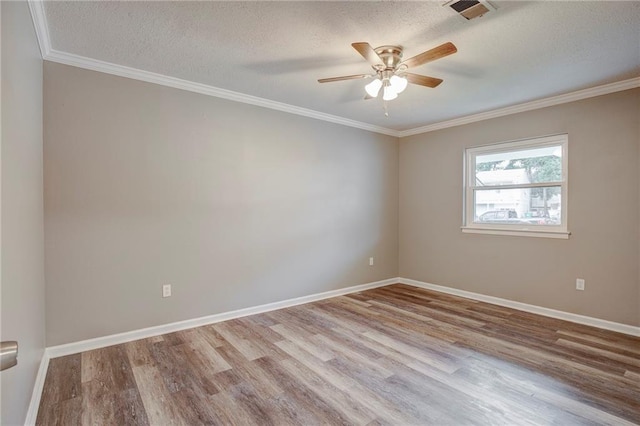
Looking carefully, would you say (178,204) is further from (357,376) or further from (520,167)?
(520,167)

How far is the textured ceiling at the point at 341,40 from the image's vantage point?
203cm

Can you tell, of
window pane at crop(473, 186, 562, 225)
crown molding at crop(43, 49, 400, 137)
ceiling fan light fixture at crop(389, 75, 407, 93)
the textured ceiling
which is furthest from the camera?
window pane at crop(473, 186, 562, 225)

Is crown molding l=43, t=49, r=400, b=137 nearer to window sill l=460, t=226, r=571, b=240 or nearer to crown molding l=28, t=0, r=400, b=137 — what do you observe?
crown molding l=28, t=0, r=400, b=137

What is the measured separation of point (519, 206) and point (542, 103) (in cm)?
124

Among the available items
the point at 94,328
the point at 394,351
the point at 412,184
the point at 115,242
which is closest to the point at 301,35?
the point at 115,242

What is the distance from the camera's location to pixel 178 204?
124 inches

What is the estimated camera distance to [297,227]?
13.2ft

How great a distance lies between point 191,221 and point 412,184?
343cm

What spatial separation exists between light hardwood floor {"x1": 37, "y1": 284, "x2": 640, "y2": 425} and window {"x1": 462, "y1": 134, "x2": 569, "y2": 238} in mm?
1185

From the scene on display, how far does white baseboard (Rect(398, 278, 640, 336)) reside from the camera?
124 inches

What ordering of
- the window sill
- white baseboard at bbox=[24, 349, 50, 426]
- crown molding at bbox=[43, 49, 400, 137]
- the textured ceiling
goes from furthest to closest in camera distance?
1. the window sill
2. crown molding at bbox=[43, 49, 400, 137]
3. the textured ceiling
4. white baseboard at bbox=[24, 349, 50, 426]

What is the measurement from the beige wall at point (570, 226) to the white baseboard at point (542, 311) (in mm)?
53

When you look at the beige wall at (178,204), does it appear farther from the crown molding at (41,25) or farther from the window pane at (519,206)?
the window pane at (519,206)

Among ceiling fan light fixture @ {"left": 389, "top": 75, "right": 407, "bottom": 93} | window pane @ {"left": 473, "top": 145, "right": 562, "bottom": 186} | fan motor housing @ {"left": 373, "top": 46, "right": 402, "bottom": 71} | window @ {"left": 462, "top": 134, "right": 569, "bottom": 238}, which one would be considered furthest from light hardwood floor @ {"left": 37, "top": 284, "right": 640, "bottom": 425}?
fan motor housing @ {"left": 373, "top": 46, "right": 402, "bottom": 71}
